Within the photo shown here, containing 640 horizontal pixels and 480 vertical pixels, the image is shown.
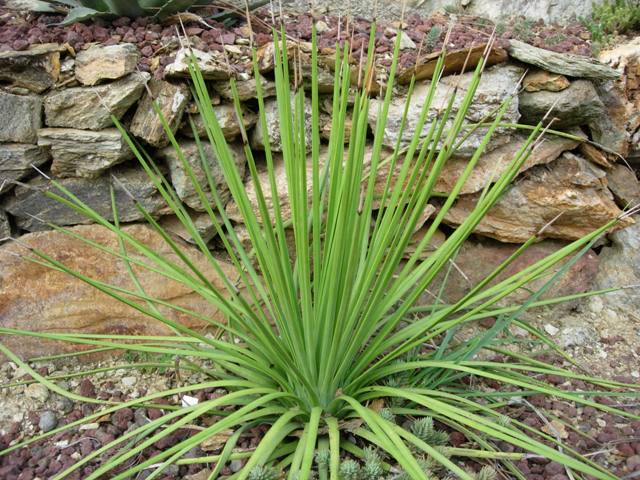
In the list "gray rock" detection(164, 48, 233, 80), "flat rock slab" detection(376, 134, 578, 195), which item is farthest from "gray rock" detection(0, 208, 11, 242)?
"flat rock slab" detection(376, 134, 578, 195)

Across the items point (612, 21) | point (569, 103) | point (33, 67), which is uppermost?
point (612, 21)

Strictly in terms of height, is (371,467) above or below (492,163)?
below

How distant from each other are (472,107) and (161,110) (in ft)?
3.35

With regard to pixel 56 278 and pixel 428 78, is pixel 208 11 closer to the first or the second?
pixel 428 78

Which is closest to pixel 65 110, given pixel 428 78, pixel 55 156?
pixel 55 156

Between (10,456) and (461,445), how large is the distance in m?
1.17

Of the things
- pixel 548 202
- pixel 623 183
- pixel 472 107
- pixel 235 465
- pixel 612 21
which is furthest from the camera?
pixel 612 21

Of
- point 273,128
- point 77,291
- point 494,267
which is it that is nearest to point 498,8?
point 494,267

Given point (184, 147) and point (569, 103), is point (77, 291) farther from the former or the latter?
point (569, 103)

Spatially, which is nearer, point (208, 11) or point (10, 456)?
point (10, 456)

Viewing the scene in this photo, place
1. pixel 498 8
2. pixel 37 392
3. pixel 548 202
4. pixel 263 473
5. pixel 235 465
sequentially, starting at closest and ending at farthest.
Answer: pixel 263 473, pixel 235 465, pixel 37 392, pixel 548 202, pixel 498 8

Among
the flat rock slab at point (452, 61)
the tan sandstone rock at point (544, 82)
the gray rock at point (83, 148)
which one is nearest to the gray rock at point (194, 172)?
the gray rock at point (83, 148)

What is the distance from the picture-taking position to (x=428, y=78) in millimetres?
1985

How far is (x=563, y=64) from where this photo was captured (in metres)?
1.91
